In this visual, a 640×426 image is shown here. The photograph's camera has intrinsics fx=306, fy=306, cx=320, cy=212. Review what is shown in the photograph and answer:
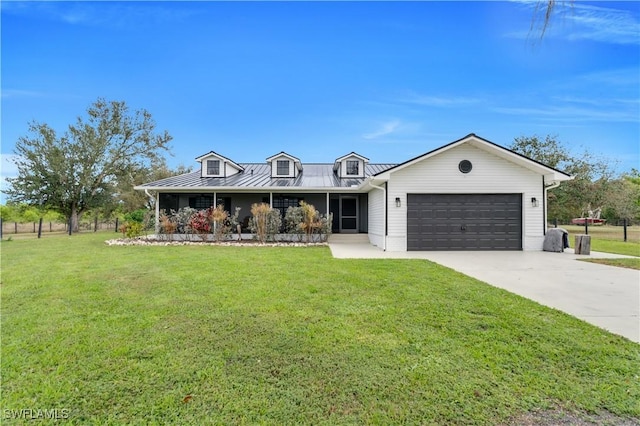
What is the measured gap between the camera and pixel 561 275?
6879 mm

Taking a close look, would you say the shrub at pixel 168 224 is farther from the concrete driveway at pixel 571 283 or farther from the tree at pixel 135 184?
the tree at pixel 135 184

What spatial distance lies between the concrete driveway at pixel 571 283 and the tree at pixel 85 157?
2623 cm

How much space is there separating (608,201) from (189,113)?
32489mm

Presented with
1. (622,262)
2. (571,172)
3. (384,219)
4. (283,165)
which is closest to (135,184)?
(283,165)

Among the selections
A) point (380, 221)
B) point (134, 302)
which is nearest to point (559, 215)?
point (380, 221)

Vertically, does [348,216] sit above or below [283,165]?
below

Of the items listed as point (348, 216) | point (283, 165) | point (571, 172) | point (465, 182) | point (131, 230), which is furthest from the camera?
point (571, 172)

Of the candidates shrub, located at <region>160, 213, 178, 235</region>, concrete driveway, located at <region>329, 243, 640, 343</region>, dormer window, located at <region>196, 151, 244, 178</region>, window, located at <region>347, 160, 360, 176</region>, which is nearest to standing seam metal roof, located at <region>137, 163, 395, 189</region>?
Answer: dormer window, located at <region>196, 151, 244, 178</region>

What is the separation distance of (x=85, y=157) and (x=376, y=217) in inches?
927

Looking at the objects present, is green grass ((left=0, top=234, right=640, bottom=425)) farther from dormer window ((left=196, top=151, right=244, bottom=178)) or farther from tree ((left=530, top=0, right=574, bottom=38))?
dormer window ((left=196, top=151, right=244, bottom=178))

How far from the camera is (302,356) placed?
2.93m

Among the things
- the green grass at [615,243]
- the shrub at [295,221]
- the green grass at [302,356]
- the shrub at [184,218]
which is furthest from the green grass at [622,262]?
the shrub at [184,218]

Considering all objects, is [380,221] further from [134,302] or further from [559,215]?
[559,215]

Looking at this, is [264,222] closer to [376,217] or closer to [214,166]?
[376,217]
